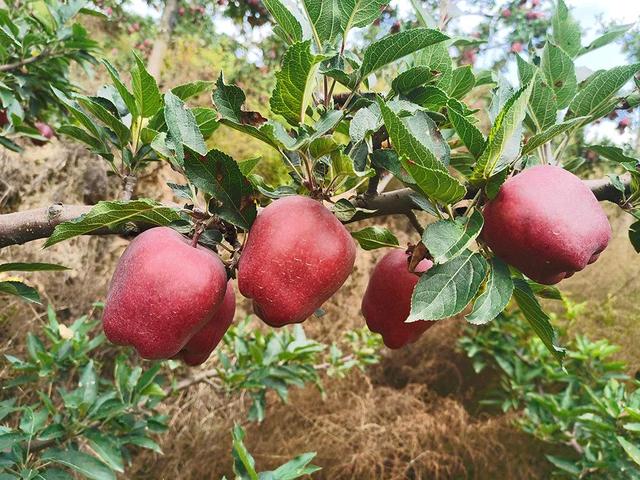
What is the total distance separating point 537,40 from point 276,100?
3.79m

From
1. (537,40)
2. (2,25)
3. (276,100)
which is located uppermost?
(276,100)

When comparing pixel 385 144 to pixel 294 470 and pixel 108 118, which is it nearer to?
pixel 108 118

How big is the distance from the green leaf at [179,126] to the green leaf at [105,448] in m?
0.66

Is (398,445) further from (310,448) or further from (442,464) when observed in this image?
(310,448)

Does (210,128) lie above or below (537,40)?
above

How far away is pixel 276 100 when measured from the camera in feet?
1.29

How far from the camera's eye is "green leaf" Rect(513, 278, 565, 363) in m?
0.41

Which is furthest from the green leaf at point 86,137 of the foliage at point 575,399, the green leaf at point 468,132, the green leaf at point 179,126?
the foliage at point 575,399

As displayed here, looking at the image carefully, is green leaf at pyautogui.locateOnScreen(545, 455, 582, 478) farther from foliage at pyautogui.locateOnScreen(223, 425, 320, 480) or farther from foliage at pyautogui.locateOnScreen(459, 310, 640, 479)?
foliage at pyautogui.locateOnScreen(223, 425, 320, 480)

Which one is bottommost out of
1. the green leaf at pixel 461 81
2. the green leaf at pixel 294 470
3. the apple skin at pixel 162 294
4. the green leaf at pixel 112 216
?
the green leaf at pixel 294 470

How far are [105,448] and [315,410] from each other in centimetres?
151

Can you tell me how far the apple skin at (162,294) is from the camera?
1.27 feet

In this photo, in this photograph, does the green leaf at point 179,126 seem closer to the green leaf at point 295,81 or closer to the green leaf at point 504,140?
the green leaf at point 295,81

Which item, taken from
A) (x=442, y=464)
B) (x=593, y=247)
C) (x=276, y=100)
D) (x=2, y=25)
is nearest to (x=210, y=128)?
(x=276, y=100)
